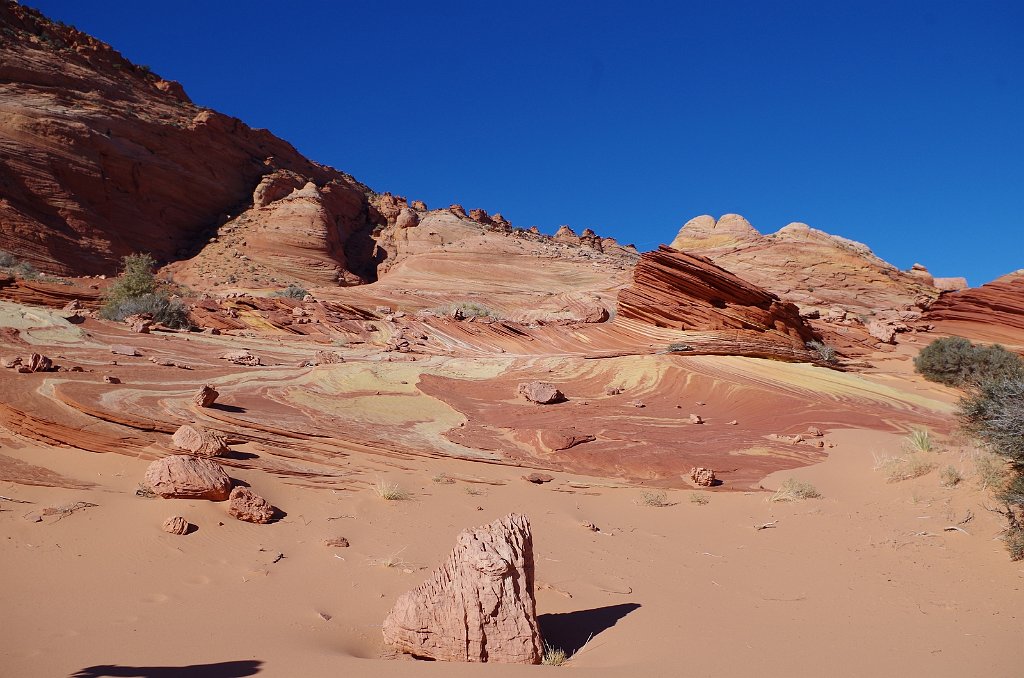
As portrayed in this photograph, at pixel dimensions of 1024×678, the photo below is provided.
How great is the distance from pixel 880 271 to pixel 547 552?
30.5m

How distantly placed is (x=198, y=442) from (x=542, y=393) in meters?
6.94

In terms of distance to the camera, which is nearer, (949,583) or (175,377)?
(949,583)

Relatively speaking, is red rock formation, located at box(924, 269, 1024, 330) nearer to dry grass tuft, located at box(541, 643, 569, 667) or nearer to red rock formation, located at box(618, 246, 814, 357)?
red rock formation, located at box(618, 246, 814, 357)

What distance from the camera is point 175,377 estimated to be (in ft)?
34.4

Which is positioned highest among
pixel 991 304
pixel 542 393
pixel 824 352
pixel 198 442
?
pixel 991 304

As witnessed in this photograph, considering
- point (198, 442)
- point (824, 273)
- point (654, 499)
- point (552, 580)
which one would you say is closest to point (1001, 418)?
point (654, 499)

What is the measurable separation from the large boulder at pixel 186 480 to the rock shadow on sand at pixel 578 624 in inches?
119

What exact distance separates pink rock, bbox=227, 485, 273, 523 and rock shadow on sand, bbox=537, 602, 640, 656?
255 centimetres

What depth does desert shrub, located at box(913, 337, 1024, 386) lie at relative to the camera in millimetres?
15477

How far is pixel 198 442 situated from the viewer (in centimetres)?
639

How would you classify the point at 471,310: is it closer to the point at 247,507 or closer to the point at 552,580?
the point at 247,507

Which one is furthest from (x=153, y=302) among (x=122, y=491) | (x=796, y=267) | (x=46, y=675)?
(x=796, y=267)

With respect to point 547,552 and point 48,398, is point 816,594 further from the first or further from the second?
point 48,398

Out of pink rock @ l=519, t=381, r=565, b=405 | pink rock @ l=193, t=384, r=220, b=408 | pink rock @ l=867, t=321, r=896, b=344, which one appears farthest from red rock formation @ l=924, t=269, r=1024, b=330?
pink rock @ l=193, t=384, r=220, b=408
